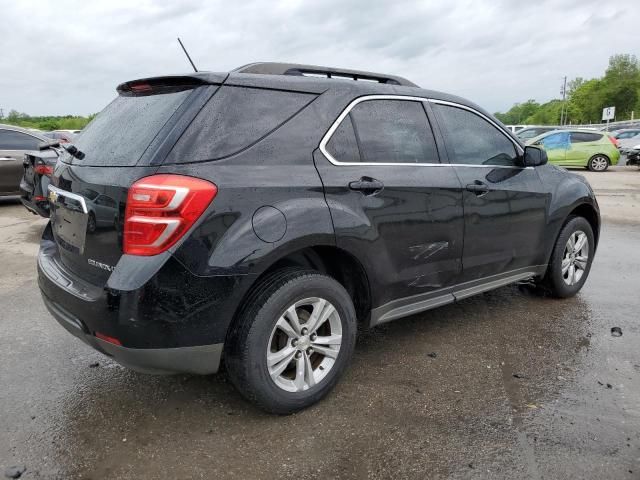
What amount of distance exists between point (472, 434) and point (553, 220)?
232 cm

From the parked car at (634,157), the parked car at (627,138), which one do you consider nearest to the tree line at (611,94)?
the parked car at (627,138)

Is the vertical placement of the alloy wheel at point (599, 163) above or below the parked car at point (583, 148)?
below

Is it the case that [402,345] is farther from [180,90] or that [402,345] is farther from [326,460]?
[180,90]

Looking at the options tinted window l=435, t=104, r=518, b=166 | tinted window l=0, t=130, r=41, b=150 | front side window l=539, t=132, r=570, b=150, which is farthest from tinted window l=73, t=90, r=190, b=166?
front side window l=539, t=132, r=570, b=150

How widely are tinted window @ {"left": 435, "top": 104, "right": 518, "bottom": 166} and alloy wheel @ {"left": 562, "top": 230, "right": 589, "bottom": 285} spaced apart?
1.09 metres

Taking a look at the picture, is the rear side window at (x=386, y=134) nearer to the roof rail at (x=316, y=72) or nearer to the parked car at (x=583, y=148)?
the roof rail at (x=316, y=72)

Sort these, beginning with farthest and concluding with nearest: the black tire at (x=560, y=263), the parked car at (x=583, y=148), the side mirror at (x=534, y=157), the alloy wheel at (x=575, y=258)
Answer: the parked car at (x=583, y=148)
the alloy wheel at (x=575, y=258)
the black tire at (x=560, y=263)
the side mirror at (x=534, y=157)

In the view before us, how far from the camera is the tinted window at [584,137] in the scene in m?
18.9

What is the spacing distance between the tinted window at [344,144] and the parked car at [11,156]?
28.7ft

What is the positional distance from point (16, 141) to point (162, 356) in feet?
30.4

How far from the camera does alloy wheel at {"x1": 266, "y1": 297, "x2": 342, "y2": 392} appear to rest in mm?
2725

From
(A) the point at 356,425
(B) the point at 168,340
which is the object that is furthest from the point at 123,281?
(A) the point at 356,425

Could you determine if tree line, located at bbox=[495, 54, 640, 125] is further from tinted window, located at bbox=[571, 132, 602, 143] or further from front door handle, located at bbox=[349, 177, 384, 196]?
front door handle, located at bbox=[349, 177, 384, 196]

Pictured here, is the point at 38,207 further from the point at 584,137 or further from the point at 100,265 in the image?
the point at 584,137
